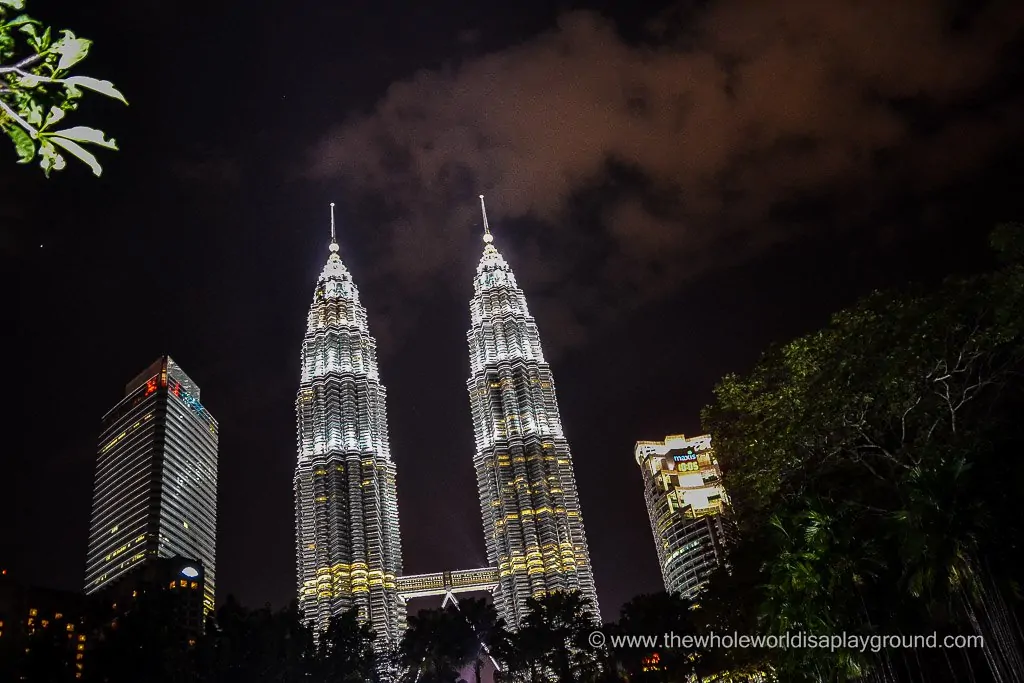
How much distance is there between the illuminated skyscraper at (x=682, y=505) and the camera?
146250 mm

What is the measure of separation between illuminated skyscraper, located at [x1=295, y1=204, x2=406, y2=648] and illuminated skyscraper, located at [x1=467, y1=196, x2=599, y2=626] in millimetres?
16178

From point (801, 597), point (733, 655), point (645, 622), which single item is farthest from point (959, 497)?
point (645, 622)

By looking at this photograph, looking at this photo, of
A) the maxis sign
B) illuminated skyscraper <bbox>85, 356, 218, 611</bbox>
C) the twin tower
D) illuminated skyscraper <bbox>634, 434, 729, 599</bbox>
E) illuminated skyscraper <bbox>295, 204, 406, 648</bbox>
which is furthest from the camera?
illuminated skyscraper <bbox>85, 356, 218, 611</bbox>

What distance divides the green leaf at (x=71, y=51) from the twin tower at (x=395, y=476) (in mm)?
120148

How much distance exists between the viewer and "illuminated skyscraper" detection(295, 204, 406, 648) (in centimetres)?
12350

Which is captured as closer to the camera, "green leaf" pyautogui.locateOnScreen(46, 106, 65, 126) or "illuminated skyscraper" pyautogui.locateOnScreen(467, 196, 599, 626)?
"green leaf" pyautogui.locateOnScreen(46, 106, 65, 126)

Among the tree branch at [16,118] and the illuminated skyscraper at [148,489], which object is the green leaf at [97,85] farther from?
the illuminated skyscraper at [148,489]

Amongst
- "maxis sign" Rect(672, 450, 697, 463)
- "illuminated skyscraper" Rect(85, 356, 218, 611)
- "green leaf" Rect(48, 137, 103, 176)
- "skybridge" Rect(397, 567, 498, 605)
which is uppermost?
"illuminated skyscraper" Rect(85, 356, 218, 611)

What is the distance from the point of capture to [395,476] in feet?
463

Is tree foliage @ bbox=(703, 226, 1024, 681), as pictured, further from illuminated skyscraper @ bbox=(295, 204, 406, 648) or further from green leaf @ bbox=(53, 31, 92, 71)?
illuminated skyscraper @ bbox=(295, 204, 406, 648)

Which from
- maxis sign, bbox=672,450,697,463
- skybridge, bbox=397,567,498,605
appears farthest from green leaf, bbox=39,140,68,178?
maxis sign, bbox=672,450,697,463

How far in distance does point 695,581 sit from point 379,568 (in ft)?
181

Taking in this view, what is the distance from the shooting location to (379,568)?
125625 mm

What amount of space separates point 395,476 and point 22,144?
137780 millimetres
